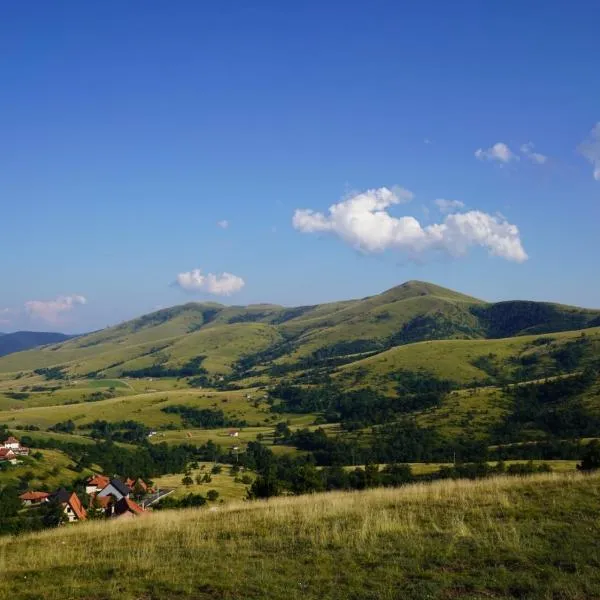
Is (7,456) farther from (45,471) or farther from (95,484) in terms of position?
(95,484)

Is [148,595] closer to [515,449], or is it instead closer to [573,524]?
[573,524]

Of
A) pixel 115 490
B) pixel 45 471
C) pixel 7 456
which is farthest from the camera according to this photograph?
pixel 7 456

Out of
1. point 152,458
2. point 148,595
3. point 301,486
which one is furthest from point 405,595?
point 152,458

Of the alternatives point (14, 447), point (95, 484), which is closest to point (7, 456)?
point (14, 447)

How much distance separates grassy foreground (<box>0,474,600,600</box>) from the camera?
11.9 meters

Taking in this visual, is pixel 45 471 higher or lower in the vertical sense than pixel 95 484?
higher

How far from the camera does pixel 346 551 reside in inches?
576

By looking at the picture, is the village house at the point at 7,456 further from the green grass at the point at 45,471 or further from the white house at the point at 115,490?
the white house at the point at 115,490

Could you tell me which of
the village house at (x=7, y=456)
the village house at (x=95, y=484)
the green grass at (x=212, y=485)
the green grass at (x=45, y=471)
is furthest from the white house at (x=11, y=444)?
the green grass at (x=212, y=485)

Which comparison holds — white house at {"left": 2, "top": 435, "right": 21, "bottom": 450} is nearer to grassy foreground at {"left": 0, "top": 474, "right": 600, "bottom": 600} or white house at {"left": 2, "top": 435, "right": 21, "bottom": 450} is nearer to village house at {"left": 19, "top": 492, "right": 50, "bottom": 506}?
village house at {"left": 19, "top": 492, "right": 50, "bottom": 506}

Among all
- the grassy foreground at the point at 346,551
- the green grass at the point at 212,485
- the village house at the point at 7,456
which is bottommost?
the green grass at the point at 212,485

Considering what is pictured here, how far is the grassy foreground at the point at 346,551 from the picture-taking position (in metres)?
11.9

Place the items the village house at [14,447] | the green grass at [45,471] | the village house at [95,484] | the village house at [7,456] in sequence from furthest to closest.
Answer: the village house at [14,447]
the village house at [7,456]
the green grass at [45,471]
the village house at [95,484]

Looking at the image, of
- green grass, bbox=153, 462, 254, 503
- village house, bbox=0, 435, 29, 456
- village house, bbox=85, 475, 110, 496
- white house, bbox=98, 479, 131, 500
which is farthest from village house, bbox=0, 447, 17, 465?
white house, bbox=98, 479, 131, 500
